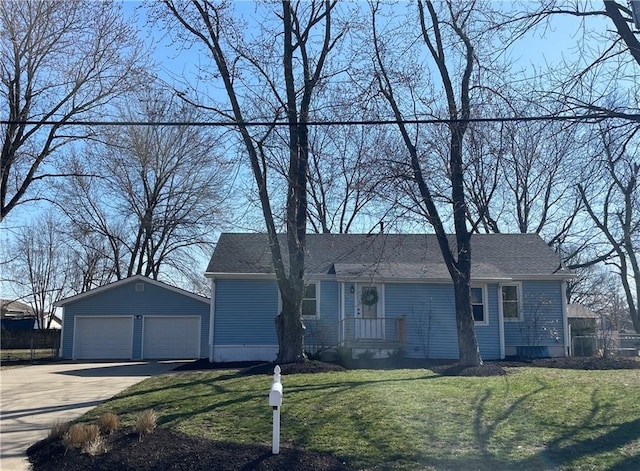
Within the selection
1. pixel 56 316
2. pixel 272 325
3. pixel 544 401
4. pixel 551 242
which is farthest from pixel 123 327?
pixel 56 316

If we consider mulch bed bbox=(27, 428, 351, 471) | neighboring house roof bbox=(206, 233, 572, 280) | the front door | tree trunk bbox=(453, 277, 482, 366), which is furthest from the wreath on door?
mulch bed bbox=(27, 428, 351, 471)

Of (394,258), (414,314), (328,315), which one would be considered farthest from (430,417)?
(394,258)

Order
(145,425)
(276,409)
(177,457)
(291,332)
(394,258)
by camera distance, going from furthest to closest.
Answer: (394,258), (291,332), (145,425), (177,457), (276,409)

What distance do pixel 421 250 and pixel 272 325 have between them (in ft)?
21.4

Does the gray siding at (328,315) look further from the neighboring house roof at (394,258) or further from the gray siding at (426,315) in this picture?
the gray siding at (426,315)

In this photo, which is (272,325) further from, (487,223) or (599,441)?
(487,223)

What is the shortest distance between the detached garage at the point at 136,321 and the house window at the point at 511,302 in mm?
12291

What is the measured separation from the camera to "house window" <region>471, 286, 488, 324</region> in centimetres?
2045

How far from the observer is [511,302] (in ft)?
70.3

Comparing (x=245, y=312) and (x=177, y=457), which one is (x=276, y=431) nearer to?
(x=177, y=457)

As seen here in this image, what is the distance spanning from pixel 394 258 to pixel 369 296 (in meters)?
2.32

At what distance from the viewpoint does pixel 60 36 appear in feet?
65.5

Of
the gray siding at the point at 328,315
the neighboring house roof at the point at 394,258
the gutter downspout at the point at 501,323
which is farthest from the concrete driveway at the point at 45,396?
the gutter downspout at the point at 501,323

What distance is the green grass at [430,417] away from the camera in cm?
718
